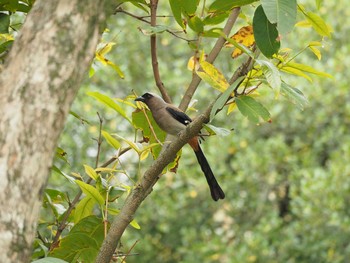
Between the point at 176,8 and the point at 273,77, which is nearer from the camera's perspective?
the point at 273,77

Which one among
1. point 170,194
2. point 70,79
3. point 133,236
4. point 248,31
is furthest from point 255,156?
point 70,79

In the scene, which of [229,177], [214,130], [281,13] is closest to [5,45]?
[214,130]

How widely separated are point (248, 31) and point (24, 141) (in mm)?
1386

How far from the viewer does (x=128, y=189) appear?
2.10 m

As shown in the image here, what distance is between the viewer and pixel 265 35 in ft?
5.75

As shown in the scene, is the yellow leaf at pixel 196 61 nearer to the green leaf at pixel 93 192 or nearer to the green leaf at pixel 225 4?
the green leaf at pixel 225 4

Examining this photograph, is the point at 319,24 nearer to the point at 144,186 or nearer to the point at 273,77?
the point at 273,77

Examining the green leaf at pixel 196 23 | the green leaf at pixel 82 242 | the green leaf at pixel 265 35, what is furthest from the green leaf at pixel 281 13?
the green leaf at pixel 82 242

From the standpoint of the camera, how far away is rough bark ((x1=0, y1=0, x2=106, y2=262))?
1.03 m

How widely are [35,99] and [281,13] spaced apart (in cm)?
77

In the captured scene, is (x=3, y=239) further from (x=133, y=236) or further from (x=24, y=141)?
(x=133, y=236)

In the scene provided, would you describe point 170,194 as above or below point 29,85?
below

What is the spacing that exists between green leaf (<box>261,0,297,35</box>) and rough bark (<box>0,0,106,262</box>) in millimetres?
602

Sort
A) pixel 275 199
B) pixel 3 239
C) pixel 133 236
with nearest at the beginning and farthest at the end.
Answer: pixel 3 239 → pixel 133 236 → pixel 275 199
